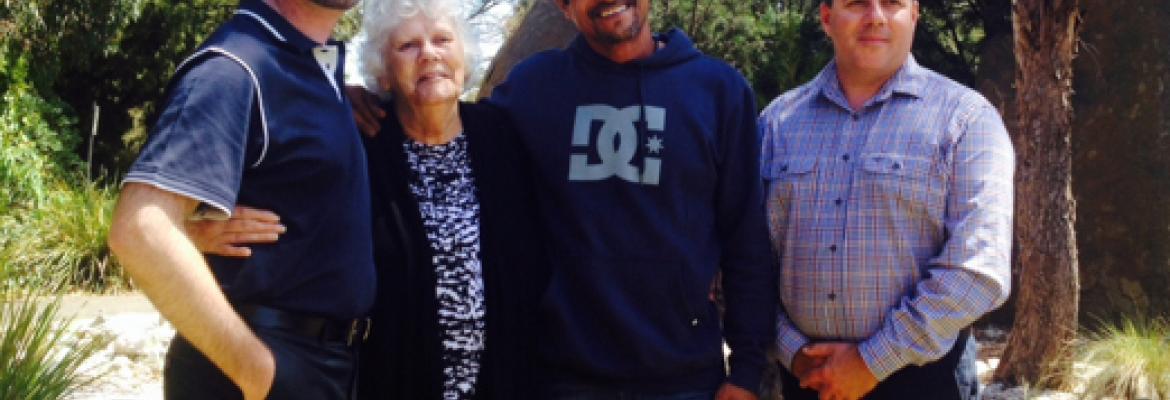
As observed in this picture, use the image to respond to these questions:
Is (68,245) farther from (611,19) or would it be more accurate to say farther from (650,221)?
(650,221)

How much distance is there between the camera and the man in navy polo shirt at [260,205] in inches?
79.8

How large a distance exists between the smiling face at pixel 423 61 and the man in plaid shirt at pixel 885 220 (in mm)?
844

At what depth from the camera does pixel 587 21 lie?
2.95 meters

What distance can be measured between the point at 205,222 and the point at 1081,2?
7.62 metres

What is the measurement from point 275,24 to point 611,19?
0.91 metres

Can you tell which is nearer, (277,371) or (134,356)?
(277,371)

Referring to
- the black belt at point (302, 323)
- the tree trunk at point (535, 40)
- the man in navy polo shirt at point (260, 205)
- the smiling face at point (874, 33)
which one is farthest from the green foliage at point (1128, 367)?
the man in navy polo shirt at point (260, 205)

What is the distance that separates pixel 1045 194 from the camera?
6457 millimetres

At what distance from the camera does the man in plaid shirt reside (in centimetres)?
270

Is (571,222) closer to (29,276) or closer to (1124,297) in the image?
(1124,297)

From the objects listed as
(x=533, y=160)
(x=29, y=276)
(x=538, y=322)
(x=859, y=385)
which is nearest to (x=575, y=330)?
(x=538, y=322)

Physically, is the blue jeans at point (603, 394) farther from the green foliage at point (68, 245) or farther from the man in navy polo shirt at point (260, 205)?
the green foliage at point (68, 245)

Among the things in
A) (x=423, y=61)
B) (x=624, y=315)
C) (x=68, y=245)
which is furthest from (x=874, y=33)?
(x=68, y=245)

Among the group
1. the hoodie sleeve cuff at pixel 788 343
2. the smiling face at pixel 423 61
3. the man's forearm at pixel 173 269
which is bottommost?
the hoodie sleeve cuff at pixel 788 343
